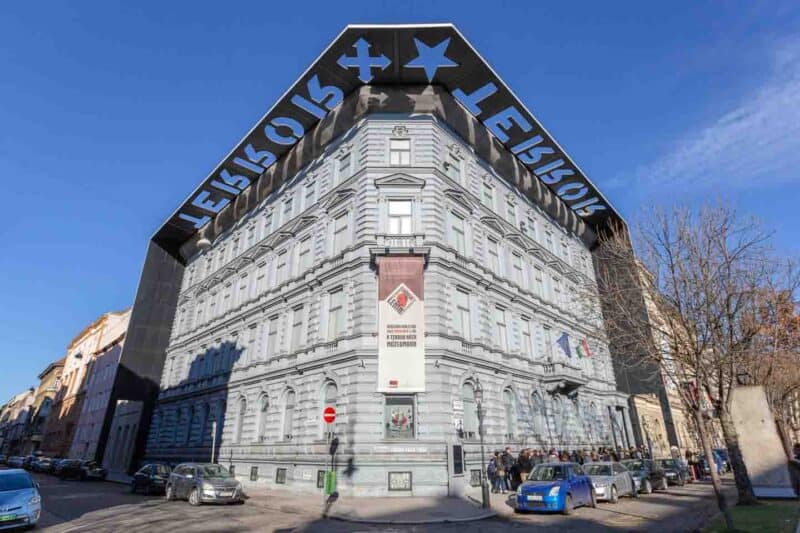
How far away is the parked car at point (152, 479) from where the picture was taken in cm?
2150

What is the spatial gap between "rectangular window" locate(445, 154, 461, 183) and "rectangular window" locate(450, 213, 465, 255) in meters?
2.50

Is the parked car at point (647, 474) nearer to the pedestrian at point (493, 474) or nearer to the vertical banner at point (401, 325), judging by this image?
the pedestrian at point (493, 474)

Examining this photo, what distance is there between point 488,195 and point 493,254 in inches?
168

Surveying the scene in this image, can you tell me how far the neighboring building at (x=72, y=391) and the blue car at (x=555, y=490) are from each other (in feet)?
231

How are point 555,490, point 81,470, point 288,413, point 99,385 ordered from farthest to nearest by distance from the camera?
point 99,385, point 81,470, point 288,413, point 555,490

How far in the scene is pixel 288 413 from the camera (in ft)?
78.2

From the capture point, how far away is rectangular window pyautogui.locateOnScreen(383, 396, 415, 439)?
19.2 meters

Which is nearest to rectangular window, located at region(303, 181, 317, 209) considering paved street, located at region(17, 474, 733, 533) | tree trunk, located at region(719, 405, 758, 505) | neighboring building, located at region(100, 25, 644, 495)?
neighboring building, located at region(100, 25, 644, 495)

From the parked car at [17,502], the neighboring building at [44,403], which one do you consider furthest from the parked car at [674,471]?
the neighboring building at [44,403]

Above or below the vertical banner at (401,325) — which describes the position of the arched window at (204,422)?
below

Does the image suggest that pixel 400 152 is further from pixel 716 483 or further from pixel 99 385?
pixel 99 385

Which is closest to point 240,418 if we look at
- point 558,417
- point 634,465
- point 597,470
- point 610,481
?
point 558,417

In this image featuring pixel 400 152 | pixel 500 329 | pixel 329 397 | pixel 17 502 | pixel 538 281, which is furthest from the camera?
pixel 538 281

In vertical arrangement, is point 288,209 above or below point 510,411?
above
